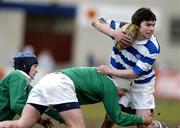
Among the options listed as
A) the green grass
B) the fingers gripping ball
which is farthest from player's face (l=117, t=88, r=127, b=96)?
the green grass

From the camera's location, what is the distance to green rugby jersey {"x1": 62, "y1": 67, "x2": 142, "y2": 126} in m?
11.5

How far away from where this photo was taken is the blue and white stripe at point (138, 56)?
11.8 m

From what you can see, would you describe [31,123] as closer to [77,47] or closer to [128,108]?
[128,108]

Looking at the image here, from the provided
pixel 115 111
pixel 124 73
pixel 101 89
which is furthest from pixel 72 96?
pixel 124 73

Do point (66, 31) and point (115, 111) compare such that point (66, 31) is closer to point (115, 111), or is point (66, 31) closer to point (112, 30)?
point (112, 30)

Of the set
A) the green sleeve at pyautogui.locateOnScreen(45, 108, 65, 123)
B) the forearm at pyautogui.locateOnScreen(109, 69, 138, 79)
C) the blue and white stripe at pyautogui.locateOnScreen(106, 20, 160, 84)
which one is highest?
the blue and white stripe at pyautogui.locateOnScreen(106, 20, 160, 84)

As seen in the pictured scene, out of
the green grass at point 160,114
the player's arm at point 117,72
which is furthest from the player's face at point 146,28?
the green grass at point 160,114

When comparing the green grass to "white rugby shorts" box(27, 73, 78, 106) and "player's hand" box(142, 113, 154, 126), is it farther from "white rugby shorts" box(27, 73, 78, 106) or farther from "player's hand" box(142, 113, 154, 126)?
"white rugby shorts" box(27, 73, 78, 106)

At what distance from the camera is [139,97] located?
12.9m

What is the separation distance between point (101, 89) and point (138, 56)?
86 cm

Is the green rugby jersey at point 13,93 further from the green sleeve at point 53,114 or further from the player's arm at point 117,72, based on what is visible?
the player's arm at point 117,72

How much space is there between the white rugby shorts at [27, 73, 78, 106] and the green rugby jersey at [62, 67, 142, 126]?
12 cm

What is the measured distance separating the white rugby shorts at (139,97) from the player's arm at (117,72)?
1.09 metres

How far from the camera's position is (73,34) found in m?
45.2
